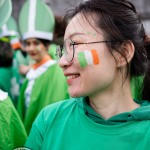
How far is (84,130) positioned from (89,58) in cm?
29

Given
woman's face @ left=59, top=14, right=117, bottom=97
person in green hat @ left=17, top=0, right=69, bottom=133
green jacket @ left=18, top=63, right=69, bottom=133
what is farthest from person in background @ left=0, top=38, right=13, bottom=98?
woman's face @ left=59, top=14, right=117, bottom=97

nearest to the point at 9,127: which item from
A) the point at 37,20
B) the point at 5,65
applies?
the point at 37,20

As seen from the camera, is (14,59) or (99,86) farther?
(14,59)

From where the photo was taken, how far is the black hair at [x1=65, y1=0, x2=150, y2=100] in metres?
1.66

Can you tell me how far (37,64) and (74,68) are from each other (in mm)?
2756

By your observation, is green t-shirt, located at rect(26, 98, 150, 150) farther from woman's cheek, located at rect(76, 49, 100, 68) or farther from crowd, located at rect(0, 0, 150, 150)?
woman's cheek, located at rect(76, 49, 100, 68)

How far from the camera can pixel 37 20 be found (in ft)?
14.6

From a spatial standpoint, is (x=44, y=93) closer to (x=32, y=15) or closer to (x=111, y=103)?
(x=32, y=15)

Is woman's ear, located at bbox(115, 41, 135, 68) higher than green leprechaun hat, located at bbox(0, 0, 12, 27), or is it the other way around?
green leprechaun hat, located at bbox(0, 0, 12, 27)

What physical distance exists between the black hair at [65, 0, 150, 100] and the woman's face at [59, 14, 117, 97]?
40 mm

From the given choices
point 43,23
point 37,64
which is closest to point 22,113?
point 37,64

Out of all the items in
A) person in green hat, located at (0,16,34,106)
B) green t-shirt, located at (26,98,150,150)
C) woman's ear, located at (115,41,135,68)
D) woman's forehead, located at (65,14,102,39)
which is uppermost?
woman's forehead, located at (65,14,102,39)

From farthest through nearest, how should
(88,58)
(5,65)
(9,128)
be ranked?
(5,65)
(9,128)
(88,58)

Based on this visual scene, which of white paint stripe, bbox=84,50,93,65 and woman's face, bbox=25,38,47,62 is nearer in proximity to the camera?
white paint stripe, bbox=84,50,93,65
